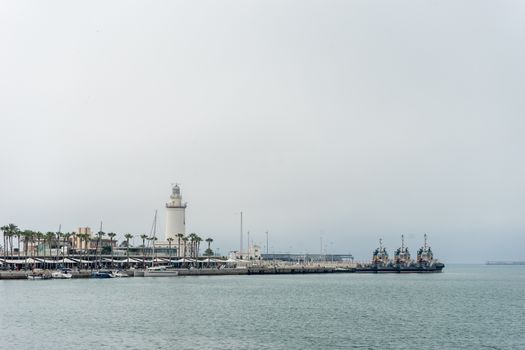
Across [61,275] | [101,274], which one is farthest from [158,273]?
[61,275]

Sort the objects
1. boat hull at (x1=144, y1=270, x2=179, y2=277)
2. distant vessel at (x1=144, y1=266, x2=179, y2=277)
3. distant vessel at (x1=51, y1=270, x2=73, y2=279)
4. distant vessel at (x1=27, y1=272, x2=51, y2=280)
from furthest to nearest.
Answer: distant vessel at (x1=144, y1=266, x2=179, y2=277), boat hull at (x1=144, y1=270, x2=179, y2=277), distant vessel at (x1=51, y1=270, x2=73, y2=279), distant vessel at (x1=27, y1=272, x2=51, y2=280)

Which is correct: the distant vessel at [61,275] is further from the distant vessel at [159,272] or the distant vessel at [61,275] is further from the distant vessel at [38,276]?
the distant vessel at [159,272]

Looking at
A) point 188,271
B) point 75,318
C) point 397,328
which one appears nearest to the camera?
point 397,328

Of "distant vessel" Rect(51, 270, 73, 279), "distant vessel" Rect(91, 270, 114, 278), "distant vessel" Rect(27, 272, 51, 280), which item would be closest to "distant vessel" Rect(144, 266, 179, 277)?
"distant vessel" Rect(91, 270, 114, 278)

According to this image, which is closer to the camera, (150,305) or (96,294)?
(150,305)

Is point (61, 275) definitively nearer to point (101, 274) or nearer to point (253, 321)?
point (101, 274)

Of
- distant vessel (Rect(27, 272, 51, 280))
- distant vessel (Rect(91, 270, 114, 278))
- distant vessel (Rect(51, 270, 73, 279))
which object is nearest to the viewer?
distant vessel (Rect(27, 272, 51, 280))

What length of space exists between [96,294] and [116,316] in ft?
105

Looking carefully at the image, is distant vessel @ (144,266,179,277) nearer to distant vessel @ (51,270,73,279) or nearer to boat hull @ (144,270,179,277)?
boat hull @ (144,270,179,277)

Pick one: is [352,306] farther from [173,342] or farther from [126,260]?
[126,260]

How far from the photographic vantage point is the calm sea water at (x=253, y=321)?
52938 mm

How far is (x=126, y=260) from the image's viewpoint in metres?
186

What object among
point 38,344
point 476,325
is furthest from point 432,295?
→ point 38,344

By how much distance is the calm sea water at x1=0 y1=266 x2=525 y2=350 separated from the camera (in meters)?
52.9
